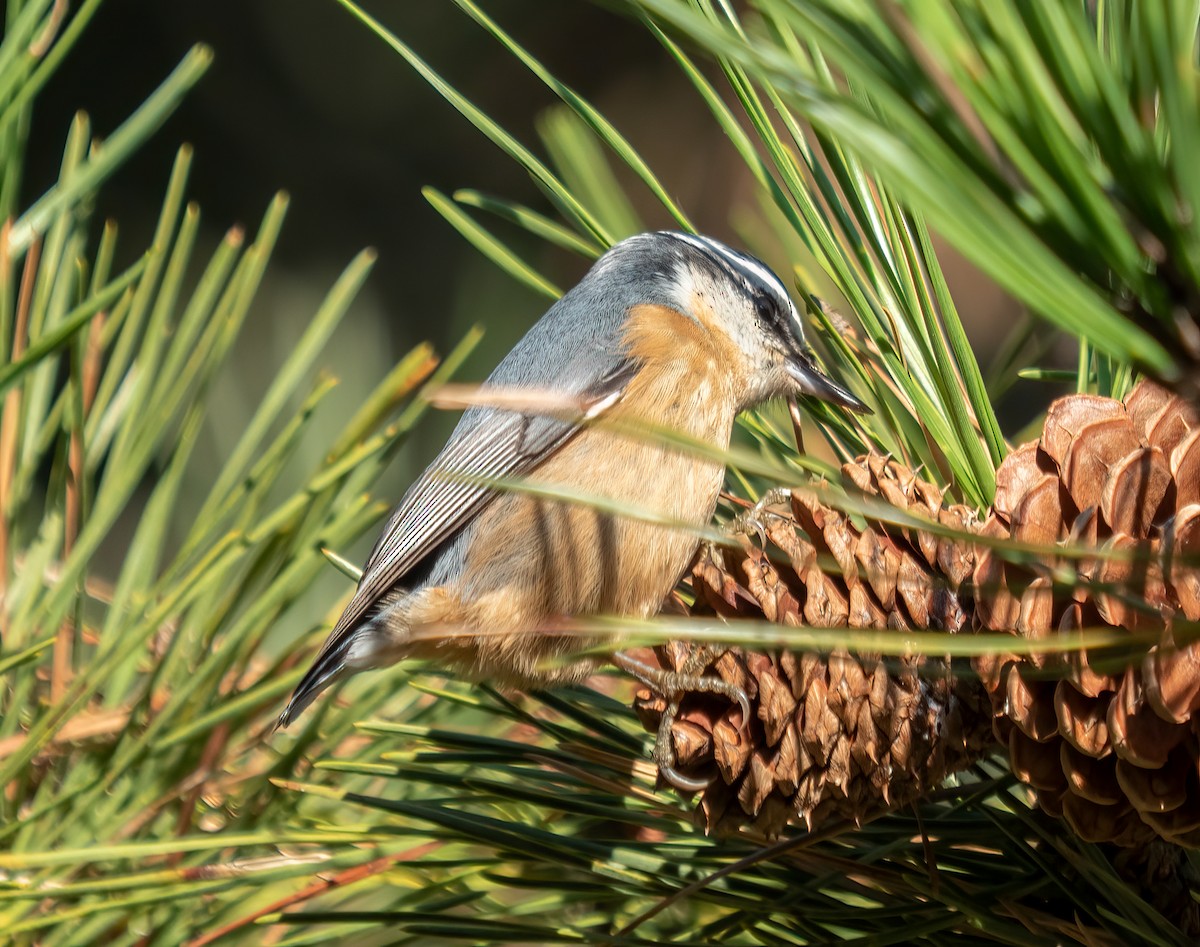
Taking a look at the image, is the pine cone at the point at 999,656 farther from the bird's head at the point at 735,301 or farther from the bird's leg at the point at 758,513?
the bird's head at the point at 735,301

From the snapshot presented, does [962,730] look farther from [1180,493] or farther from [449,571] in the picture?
[449,571]

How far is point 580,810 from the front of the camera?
870 mm

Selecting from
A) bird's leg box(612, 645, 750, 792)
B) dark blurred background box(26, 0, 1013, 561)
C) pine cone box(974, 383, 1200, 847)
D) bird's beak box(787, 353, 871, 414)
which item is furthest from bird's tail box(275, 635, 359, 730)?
dark blurred background box(26, 0, 1013, 561)

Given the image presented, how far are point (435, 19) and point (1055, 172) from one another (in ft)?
8.95

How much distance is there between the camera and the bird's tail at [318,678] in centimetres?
115

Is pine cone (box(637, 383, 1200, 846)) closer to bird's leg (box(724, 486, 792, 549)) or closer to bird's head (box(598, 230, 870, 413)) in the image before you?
bird's leg (box(724, 486, 792, 549))

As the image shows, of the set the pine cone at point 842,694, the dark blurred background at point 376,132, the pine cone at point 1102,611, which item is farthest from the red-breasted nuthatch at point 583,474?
the dark blurred background at point 376,132

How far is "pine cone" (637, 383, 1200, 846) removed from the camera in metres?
0.57

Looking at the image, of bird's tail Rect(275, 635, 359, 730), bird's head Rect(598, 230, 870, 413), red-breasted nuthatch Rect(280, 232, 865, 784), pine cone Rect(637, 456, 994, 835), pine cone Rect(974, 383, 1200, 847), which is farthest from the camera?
bird's head Rect(598, 230, 870, 413)

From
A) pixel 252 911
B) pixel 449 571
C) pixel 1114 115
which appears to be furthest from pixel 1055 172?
pixel 449 571

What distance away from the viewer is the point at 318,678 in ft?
4.05

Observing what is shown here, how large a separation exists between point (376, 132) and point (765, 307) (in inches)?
70.6

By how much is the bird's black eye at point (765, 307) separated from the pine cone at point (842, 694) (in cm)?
80

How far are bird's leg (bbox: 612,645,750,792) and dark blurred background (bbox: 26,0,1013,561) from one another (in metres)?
1.74
